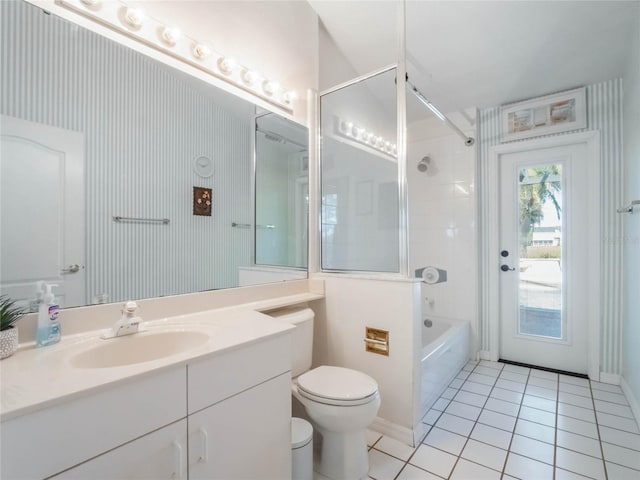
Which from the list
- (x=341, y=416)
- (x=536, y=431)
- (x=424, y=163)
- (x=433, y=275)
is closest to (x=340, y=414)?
(x=341, y=416)

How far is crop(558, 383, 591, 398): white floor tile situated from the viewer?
224 centimetres

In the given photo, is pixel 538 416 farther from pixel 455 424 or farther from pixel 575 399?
pixel 455 424

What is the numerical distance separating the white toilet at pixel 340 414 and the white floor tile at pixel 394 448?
0.18m

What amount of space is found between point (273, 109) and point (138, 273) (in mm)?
1305

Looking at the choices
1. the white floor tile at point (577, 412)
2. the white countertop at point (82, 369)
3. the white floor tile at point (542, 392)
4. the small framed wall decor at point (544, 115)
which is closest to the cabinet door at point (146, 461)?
the white countertop at point (82, 369)

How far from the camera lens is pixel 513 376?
254 centimetres

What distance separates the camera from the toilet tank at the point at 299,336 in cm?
167

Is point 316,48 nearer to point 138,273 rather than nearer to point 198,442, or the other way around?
point 138,273

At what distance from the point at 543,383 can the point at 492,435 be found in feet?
3.44

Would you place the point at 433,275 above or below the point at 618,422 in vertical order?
above

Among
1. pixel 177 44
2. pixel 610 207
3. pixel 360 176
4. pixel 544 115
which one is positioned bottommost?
pixel 610 207

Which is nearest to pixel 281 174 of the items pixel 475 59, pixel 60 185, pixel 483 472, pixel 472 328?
pixel 60 185

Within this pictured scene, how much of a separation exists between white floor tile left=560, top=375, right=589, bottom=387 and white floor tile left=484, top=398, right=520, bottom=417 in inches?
29.7

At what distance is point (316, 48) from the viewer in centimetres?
227
